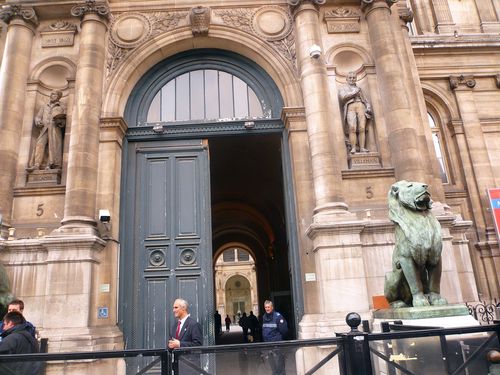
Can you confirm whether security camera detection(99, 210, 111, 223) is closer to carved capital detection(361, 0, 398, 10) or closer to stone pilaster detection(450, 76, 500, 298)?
carved capital detection(361, 0, 398, 10)

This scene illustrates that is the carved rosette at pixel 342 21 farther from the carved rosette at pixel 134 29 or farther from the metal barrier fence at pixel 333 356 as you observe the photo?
the metal barrier fence at pixel 333 356

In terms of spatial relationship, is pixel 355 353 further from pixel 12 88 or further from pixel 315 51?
pixel 12 88

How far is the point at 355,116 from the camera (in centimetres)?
1044

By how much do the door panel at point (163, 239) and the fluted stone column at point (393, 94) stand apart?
4815 mm

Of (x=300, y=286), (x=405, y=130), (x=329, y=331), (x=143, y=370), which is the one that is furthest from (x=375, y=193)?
(x=143, y=370)

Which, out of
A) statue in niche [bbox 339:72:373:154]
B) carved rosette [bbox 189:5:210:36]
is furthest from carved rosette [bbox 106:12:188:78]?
statue in niche [bbox 339:72:373:154]

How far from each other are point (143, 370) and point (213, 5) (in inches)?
406

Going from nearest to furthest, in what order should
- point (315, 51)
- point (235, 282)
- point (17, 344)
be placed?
point (17, 344) < point (315, 51) < point (235, 282)

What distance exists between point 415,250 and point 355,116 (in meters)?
5.05

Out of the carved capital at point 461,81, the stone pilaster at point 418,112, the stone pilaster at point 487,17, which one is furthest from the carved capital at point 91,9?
the stone pilaster at point 487,17

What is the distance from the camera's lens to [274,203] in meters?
19.5

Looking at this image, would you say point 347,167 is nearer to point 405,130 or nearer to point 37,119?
point 405,130

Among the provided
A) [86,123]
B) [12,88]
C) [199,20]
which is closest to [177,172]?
[86,123]

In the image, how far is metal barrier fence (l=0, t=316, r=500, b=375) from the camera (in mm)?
3754
